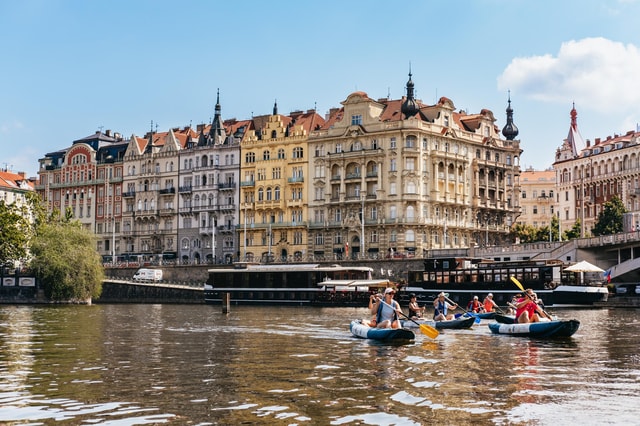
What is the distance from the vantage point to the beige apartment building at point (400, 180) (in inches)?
4227

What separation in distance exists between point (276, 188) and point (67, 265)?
130 feet

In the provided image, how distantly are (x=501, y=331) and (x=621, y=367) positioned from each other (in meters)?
12.7

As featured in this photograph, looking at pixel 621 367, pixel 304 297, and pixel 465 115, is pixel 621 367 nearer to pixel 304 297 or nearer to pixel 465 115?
pixel 304 297

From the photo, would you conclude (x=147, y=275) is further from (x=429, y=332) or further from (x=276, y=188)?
(x=429, y=332)

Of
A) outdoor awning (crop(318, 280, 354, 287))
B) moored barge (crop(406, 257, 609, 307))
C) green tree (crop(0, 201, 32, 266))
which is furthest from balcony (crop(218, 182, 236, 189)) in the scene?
moored barge (crop(406, 257, 609, 307))

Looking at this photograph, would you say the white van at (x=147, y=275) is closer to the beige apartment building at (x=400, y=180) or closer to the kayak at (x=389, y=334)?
the beige apartment building at (x=400, y=180)

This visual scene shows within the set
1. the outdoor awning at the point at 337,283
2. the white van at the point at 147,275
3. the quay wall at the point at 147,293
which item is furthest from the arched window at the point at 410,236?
the white van at the point at 147,275

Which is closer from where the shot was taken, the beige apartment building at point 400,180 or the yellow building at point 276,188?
the beige apartment building at point 400,180

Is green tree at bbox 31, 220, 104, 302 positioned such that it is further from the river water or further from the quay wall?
the river water

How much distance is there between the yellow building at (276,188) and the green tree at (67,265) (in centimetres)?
3026

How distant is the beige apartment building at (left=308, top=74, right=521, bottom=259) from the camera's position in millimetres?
107375

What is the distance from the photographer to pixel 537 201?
16188 cm

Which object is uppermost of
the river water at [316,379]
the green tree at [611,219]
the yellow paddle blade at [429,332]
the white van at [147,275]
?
the green tree at [611,219]

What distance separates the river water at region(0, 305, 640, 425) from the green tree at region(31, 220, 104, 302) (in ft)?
146
